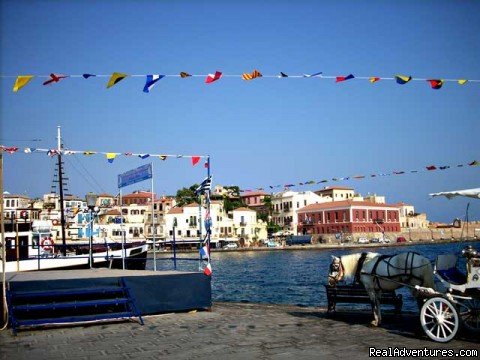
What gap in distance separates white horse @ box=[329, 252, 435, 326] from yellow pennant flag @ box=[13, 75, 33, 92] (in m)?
9.75

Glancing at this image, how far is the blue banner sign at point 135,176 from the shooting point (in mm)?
15784

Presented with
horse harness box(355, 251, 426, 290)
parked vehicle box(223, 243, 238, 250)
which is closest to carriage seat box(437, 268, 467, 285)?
horse harness box(355, 251, 426, 290)

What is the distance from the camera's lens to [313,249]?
386 feet

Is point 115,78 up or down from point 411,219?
up

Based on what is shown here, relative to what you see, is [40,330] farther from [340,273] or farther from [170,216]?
[170,216]

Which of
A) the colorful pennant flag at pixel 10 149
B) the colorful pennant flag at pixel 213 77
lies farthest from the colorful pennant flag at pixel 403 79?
the colorful pennant flag at pixel 10 149

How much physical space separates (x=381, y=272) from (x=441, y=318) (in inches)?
80.9

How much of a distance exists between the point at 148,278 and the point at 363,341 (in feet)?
19.9

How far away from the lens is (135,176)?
53.7 feet

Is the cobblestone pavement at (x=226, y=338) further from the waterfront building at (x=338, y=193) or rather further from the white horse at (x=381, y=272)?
the waterfront building at (x=338, y=193)

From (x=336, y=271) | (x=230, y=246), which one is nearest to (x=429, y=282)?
(x=336, y=271)

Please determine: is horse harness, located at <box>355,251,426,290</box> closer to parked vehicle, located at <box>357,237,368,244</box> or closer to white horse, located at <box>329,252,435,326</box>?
white horse, located at <box>329,252,435,326</box>

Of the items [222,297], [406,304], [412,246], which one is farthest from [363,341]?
[412,246]

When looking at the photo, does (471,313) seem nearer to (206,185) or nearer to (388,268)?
(388,268)
